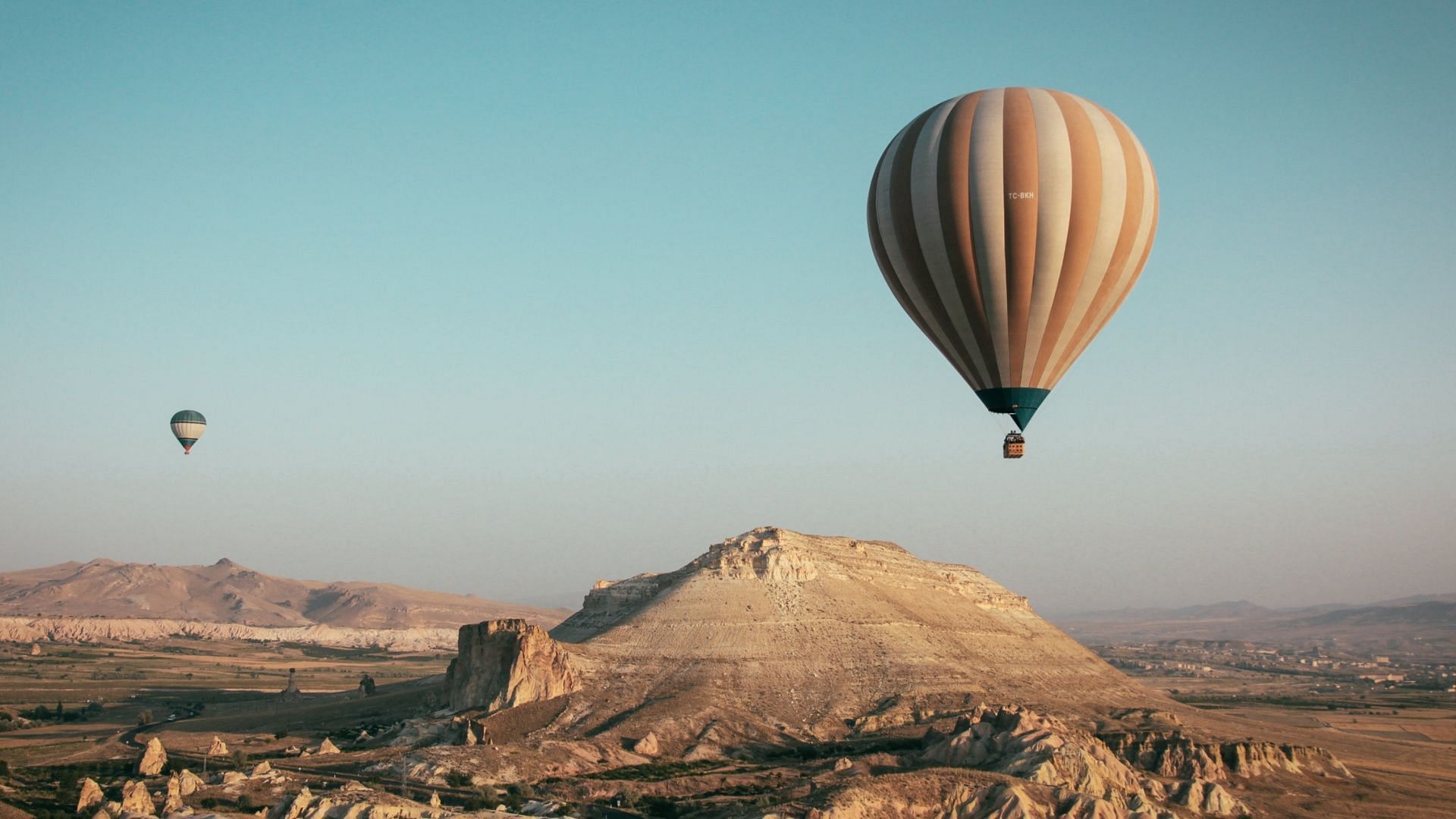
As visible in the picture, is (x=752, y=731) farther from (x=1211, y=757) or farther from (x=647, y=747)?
(x=1211, y=757)

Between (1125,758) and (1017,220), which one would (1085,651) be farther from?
(1017,220)

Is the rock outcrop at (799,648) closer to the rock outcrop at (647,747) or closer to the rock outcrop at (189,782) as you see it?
the rock outcrop at (647,747)

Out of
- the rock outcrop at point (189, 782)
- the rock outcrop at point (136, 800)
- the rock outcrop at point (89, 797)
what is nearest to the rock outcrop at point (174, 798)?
the rock outcrop at point (189, 782)

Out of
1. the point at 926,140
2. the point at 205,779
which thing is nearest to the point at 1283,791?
the point at 926,140

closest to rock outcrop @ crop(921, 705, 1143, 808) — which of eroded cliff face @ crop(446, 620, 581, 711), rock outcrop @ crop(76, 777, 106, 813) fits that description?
eroded cliff face @ crop(446, 620, 581, 711)

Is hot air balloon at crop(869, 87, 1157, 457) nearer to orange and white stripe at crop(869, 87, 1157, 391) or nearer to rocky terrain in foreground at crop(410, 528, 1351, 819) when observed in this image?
orange and white stripe at crop(869, 87, 1157, 391)
